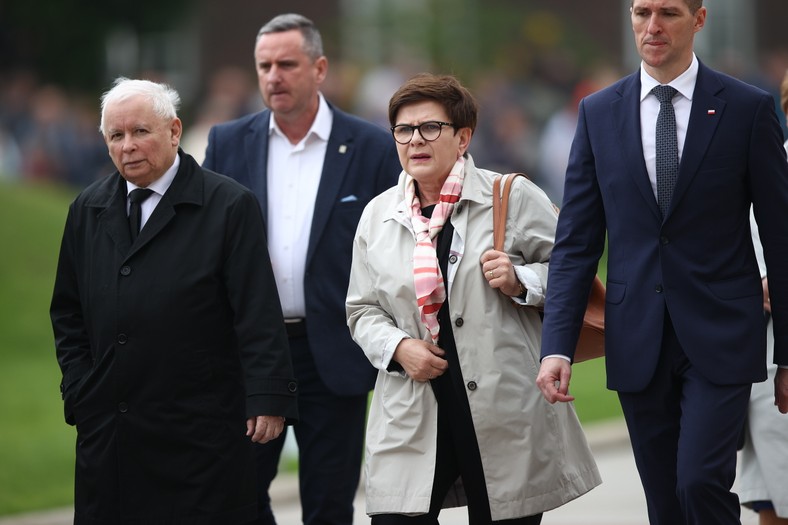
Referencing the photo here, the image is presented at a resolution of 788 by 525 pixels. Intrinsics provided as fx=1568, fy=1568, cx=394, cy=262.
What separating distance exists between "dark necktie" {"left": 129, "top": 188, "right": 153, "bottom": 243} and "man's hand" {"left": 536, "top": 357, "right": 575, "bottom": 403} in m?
1.65

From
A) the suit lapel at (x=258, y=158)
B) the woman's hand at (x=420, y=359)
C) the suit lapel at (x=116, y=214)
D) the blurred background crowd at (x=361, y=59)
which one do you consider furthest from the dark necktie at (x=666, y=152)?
the blurred background crowd at (x=361, y=59)

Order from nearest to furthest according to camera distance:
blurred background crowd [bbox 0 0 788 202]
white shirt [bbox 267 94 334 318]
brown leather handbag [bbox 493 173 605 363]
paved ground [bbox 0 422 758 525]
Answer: brown leather handbag [bbox 493 173 605 363] < white shirt [bbox 267 94 334 318] < paved ground [bbox 0 422 758 525] < blurred background crowd [bbox 0 0 788 202]

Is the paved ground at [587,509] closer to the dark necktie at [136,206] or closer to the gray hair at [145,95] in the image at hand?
the dark necktie at [136,206]

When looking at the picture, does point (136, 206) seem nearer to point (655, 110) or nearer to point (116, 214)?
point (116, 214)

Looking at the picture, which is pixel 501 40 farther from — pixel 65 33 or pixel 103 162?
pixel 65 33

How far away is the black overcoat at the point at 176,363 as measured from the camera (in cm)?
585

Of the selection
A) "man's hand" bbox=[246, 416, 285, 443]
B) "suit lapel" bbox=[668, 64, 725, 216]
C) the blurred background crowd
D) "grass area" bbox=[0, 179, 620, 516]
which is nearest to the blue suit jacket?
"suit lapel" bbox=[668, 64, 725, 216]

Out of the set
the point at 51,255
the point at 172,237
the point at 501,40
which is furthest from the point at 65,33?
the point at 172,237

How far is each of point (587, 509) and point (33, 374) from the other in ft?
24.9

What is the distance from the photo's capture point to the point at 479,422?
5.77 metres

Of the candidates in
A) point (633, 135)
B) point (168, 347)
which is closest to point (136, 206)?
point (168, 347)

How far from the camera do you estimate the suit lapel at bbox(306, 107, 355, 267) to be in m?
6.96

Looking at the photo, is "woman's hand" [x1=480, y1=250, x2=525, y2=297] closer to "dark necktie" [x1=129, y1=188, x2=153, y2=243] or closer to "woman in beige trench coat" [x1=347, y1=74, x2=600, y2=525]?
"woman in beige trench coat" [x1=347, y1=74, x2=600, y2=525]

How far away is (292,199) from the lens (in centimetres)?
710
